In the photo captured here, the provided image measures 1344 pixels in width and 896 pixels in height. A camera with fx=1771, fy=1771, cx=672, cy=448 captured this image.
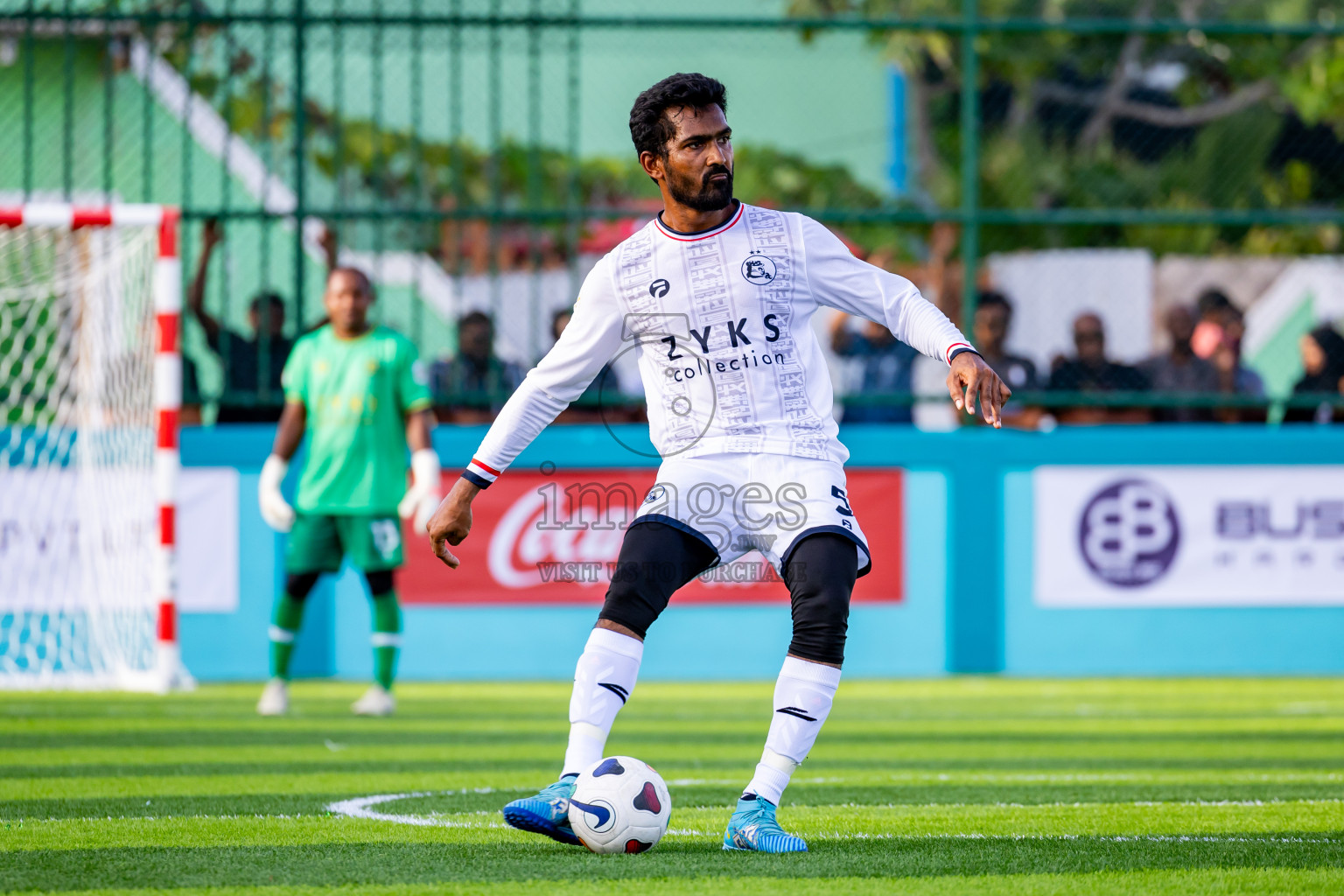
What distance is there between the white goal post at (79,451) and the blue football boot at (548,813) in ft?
20.9

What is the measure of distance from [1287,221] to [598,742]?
851 centimetres

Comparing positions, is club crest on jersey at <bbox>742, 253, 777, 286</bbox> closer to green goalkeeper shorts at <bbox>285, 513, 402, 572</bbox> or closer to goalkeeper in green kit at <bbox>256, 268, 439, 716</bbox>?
goalkeeper in green kit at <bbox>256, 268, 439, 716</bbox>

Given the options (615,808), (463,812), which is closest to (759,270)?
(615,808)

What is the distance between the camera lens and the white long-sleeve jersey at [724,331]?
4.55 meters

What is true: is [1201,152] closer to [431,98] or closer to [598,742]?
[431,98]

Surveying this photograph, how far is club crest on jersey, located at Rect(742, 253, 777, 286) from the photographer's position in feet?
15.0

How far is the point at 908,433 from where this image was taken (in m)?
11.4

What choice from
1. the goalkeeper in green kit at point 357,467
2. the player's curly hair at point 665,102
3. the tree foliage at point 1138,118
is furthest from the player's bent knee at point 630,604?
the tree foliage at point 1138,118

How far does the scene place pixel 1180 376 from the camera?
11.7 metres

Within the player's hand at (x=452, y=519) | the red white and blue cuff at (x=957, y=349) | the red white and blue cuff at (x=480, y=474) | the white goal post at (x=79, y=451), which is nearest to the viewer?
the red white and blue cuff at (x=957, y=349)

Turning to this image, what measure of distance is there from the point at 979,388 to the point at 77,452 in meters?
7.89

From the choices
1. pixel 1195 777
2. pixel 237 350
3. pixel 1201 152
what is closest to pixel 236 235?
pixel 237 350

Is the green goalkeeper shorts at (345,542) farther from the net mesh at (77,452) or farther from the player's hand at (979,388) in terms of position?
the player's hand at (979,388)

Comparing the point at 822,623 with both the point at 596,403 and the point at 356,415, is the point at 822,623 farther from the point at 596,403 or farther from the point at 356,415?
the point at 596,403
